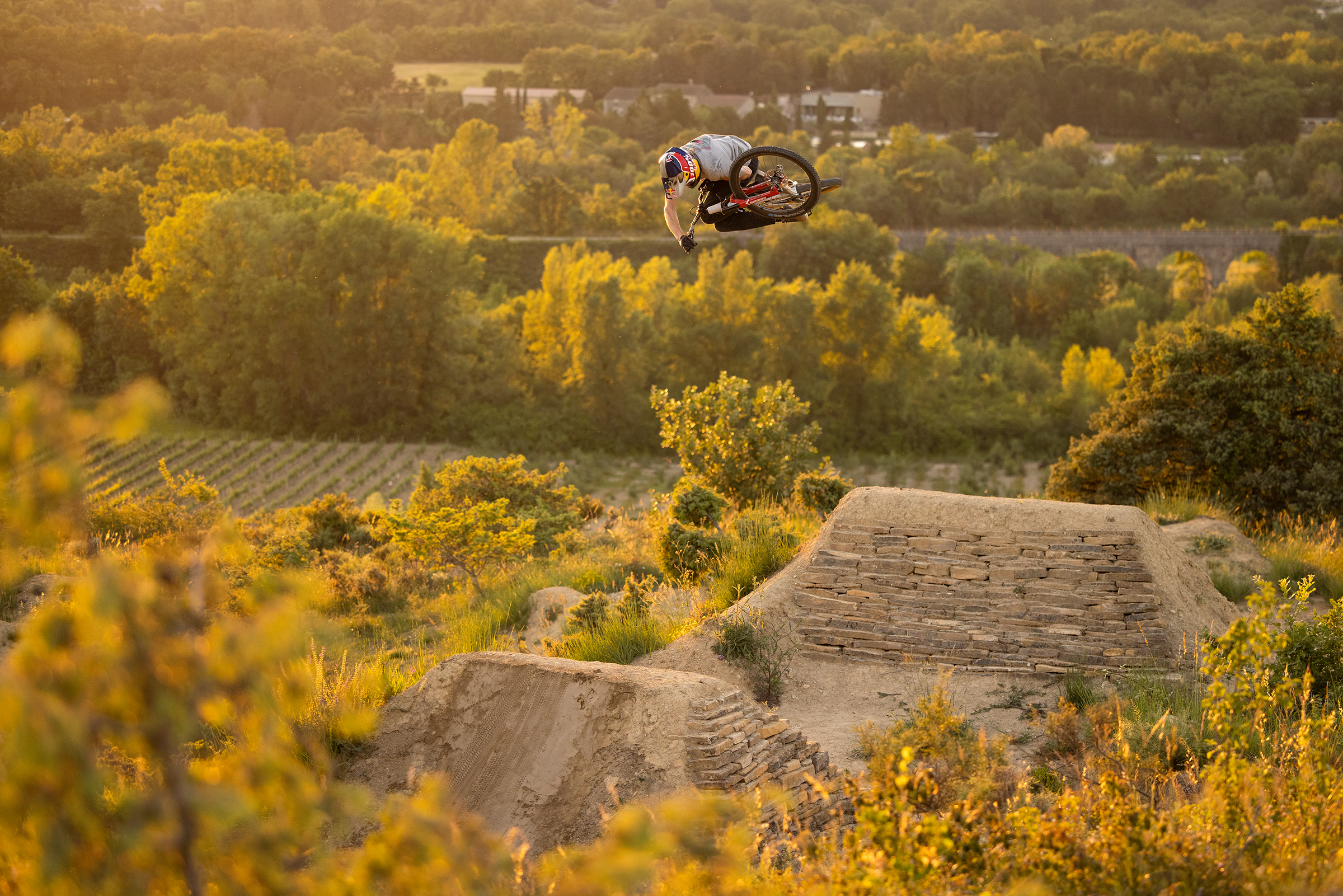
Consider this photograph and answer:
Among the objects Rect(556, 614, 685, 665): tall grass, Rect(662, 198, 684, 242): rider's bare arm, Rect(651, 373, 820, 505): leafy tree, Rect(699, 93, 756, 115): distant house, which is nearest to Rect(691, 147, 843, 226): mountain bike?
Rect(662, 198, 684, 242): rider's bare arm

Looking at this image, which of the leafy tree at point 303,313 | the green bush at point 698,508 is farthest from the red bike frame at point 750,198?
the leafy tree at point 303,313

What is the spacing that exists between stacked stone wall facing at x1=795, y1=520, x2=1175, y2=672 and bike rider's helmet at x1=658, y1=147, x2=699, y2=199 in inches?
230

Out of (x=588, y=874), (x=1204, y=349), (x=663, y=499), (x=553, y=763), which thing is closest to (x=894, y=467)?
(x=1204, y=349)

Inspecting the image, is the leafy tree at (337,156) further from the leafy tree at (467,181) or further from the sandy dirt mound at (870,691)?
the sandy dirt mound at (870,691)

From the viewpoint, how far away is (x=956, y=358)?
5991cm

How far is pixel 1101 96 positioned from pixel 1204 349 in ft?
421

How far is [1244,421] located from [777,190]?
17125 mm

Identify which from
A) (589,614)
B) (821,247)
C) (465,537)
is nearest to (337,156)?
(821,247)

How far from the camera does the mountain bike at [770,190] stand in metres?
10.3

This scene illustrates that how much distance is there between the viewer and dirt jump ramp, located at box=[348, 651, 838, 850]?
9.09 metres

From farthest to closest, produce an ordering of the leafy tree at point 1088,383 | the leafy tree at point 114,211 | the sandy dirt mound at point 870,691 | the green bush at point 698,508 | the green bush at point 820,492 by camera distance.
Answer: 1. the leafy tree at point 114,211
2. the leafy tree at point 1088,383
3. the green bush at point 820,492
4. the green bush at point 698,508
5. the sandy dirt mound at point 870,691

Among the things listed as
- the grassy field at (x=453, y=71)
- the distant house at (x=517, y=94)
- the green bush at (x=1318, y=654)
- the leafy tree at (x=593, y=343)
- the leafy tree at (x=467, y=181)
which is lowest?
the leafy tree at (x=593, y=343)

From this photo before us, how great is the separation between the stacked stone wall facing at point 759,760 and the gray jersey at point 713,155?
4904mm

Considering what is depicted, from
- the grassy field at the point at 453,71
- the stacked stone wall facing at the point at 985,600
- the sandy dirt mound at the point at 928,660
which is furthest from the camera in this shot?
the grassy field at the point at 453,71
